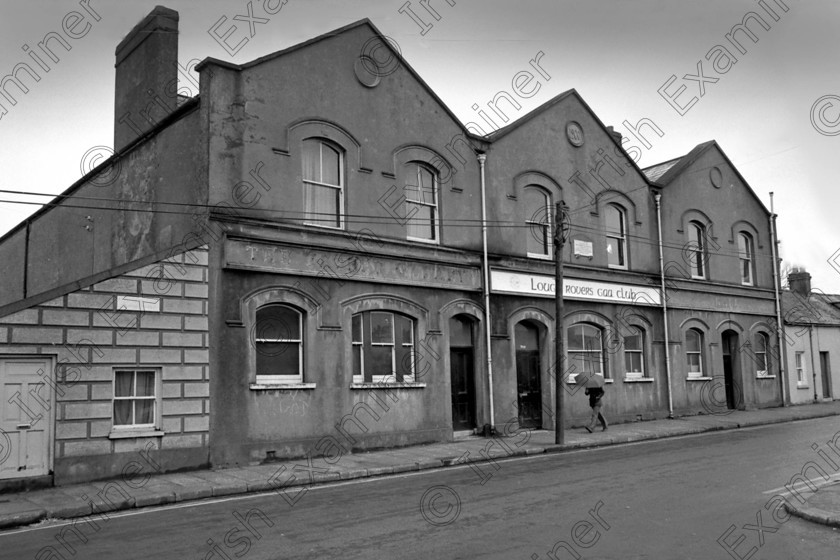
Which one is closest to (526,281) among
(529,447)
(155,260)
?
(529,447)

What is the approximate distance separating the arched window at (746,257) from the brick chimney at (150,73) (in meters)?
22.2

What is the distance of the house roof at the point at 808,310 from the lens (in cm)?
3262

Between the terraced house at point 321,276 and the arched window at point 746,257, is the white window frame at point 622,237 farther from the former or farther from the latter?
the arched window at point 746,257

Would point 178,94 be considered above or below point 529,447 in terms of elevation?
above

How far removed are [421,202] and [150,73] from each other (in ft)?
26.1

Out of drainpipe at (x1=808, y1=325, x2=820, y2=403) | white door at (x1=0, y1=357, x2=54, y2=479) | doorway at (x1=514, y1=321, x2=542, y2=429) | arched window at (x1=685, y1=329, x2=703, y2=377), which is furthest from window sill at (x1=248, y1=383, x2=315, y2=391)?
drainpipe at (x1=808, y1=325, x2=820, y2=403)

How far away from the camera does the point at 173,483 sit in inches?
516

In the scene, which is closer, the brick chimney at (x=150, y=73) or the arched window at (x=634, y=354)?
the brick chimney at (x=150, y=73)

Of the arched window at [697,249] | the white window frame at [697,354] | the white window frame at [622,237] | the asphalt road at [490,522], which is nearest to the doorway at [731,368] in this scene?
the white window frame at [697,354]

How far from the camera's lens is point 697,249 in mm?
28000

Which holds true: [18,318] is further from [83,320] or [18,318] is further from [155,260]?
[155,260]

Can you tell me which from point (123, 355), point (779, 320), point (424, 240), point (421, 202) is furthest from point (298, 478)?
point (779, 320)

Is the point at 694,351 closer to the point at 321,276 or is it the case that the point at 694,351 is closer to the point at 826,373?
the point at 826,373

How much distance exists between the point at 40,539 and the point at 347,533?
398 cm
